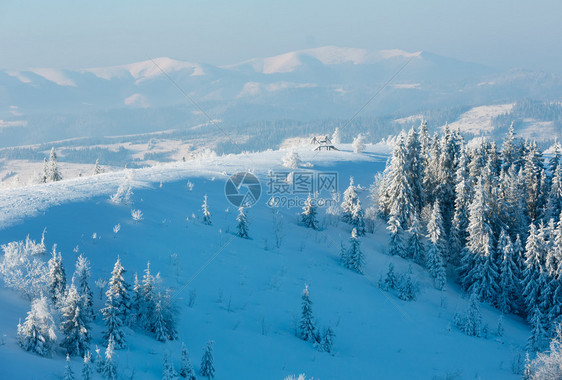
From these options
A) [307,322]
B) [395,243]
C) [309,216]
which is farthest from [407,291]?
[307,322]

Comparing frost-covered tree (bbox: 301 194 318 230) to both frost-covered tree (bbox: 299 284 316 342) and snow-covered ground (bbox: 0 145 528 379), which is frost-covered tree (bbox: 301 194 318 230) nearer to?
snow-covered ground (bbox: 0 145 528 379)

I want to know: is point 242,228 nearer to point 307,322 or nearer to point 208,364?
point 307,322

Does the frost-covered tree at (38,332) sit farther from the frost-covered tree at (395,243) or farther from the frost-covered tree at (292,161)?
the frost-covered tree at (292,161)

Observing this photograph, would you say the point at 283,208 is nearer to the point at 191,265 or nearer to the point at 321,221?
the point at 321,221

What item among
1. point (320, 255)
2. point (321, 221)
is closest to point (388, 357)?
point (320, 255)

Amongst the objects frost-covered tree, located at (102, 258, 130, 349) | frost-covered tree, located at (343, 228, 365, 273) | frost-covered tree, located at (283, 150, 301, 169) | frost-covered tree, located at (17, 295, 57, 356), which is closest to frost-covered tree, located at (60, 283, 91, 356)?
frost-covered tree, located at (17, 295, 57, 356)

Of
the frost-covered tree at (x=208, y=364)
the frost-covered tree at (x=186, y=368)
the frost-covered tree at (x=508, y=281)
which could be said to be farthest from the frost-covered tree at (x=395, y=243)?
the frost-covered tree at (x=186, y=368)

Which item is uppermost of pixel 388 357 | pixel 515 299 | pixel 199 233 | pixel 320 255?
pixel 199 233
